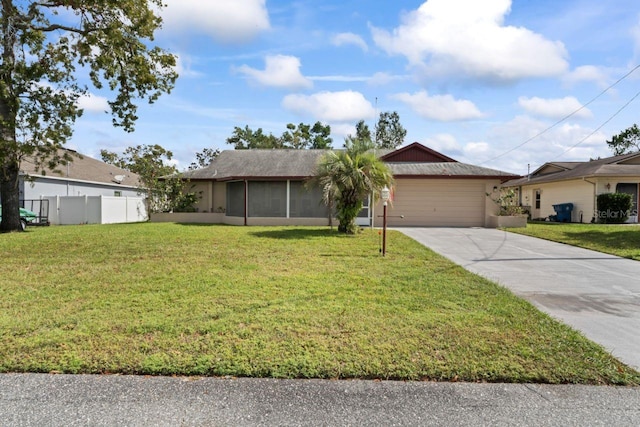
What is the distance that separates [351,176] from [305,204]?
5547 millimetres

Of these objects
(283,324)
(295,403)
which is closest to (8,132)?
(283,324)

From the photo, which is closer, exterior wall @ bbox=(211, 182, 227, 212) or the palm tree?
the palm tree

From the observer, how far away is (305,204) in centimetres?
1741

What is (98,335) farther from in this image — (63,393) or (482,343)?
(482,343)

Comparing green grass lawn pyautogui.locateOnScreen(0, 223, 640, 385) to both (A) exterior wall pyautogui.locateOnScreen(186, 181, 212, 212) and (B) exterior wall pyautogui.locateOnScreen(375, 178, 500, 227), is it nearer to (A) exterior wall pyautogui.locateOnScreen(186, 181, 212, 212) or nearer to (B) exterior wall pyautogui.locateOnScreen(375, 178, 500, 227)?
(B) exterior wall pyautogui.locateOnScreen(375, 178, 500, 227)

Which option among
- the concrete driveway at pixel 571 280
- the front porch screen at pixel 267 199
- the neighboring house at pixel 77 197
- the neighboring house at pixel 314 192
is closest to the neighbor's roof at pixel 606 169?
the neighboring house at pixel 314 192

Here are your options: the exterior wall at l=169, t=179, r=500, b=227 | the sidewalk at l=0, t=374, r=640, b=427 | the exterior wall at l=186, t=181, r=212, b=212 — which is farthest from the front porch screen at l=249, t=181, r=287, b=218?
the sidewalk at l=0, t=374, r=640, b=427

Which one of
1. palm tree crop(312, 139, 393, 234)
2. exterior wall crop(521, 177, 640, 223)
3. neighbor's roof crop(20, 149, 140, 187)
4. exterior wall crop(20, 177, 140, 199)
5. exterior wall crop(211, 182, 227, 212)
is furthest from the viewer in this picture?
neighbor's roof crop(20, 149, 140, 187)

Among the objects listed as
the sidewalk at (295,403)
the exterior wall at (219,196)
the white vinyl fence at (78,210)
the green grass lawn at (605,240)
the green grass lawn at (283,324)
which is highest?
the exterior wall at (219,196)

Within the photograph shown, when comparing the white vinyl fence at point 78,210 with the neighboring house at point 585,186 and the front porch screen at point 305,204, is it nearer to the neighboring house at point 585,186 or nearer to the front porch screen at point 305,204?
the front porch screen at point 305,204

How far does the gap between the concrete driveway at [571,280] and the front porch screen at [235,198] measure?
9.12 metres

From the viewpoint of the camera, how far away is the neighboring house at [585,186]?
20.0m

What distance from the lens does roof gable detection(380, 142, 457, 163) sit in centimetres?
2003

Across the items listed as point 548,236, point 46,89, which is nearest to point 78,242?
point 46,89
